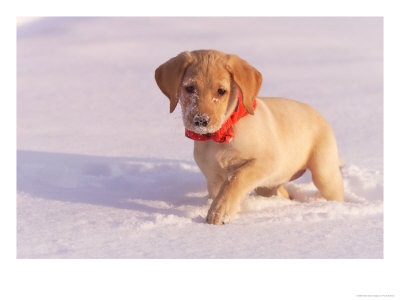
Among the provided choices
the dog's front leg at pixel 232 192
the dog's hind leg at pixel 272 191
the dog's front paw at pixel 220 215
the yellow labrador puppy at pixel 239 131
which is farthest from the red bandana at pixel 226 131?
the dog's hind leg at pixel 272 191

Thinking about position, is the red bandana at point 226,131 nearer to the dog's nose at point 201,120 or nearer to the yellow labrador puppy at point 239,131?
the yellow labrador puppy at point 239,131

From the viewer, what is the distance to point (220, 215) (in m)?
3.71

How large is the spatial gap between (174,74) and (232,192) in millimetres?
910

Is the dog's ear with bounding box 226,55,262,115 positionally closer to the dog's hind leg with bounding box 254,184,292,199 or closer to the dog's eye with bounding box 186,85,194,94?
the dog's eye with bounding box 186,85,194,94

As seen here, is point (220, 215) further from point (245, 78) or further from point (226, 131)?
point (245, 78)

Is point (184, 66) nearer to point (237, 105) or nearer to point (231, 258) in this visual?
point (237, 105)

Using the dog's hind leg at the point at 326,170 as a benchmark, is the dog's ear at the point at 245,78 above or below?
above

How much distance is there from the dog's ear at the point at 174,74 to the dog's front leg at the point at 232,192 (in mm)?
664

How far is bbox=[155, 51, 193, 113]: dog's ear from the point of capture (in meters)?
3.79

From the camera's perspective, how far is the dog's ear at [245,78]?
377cm

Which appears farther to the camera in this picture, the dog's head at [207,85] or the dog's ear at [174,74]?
the dog's ear at [174,74]

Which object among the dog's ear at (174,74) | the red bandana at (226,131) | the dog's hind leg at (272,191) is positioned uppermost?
the dog's ear at (174,74)

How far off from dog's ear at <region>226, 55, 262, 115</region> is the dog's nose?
0.36 m

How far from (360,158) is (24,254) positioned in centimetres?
396
